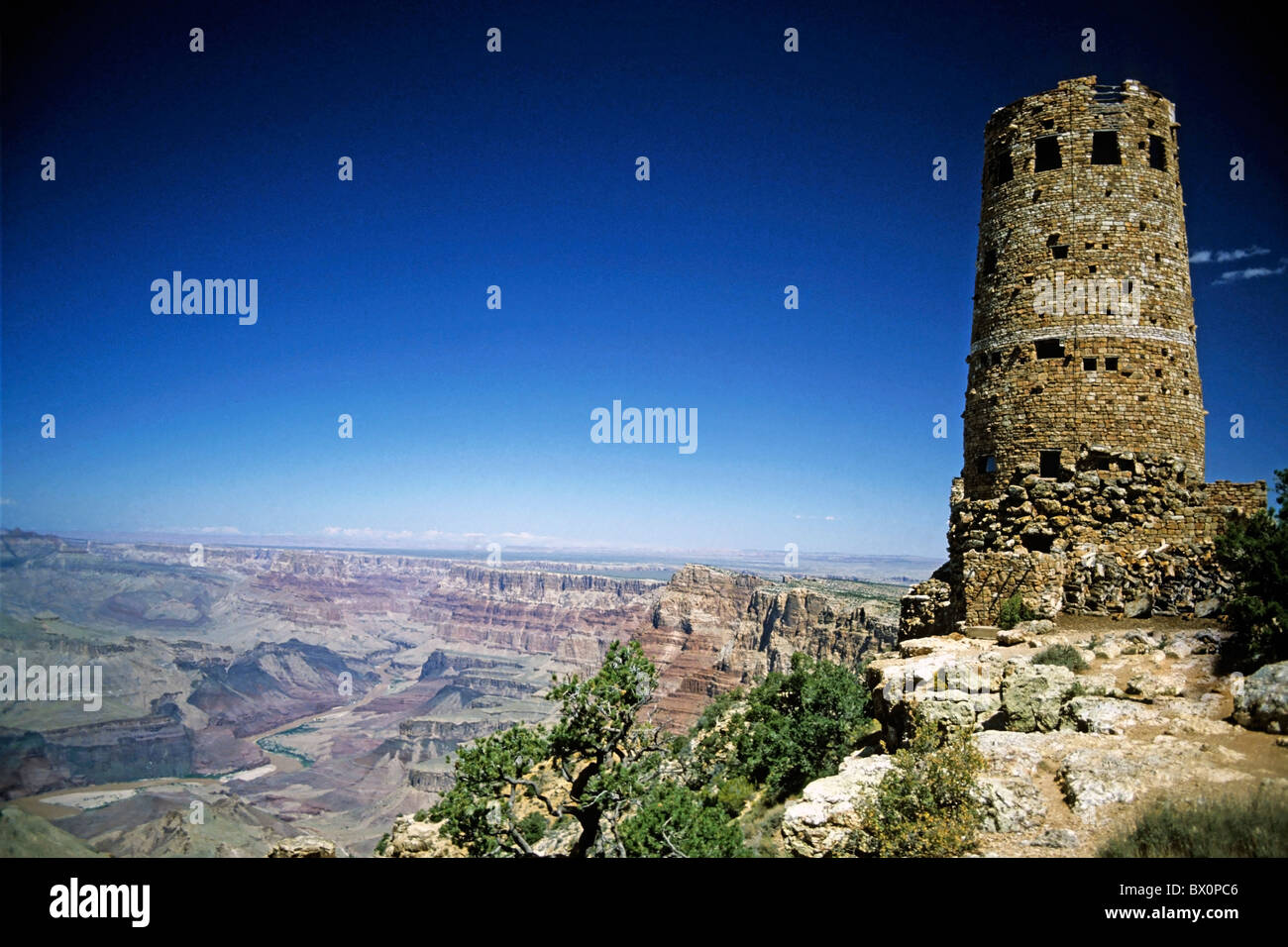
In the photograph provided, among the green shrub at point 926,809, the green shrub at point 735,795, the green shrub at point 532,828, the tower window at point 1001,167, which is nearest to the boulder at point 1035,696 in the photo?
the green shrub at point 926,809

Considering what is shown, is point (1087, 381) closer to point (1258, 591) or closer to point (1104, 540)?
point (1104, 540)

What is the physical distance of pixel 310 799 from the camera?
14350 centimetres

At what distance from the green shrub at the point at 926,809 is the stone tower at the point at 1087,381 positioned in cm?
847

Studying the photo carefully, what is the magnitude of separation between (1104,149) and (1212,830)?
17790 mm

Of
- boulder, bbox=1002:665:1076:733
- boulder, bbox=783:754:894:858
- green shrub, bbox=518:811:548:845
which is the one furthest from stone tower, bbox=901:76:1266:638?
green shrub, bbox=518:811:548:845

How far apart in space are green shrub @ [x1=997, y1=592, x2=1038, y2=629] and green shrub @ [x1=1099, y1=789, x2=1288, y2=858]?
854 centimetres

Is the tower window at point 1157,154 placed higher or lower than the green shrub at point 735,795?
higher

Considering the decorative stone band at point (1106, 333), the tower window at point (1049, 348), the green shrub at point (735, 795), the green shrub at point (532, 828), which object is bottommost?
the green shrub at point (532, 828)

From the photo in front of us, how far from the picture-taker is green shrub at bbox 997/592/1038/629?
16.2 meters

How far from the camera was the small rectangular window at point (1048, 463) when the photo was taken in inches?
690

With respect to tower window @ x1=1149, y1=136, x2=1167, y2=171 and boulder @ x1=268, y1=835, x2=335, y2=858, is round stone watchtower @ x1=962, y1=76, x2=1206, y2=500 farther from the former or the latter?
boulder @ x1=268, y1=835, x2=335, y2=858

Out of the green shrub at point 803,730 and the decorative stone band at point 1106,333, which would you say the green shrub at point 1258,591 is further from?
the green shrub at point 803,730
